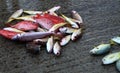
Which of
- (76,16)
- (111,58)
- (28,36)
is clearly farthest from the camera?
(76,16)

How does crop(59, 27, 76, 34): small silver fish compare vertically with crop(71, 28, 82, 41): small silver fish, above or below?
above

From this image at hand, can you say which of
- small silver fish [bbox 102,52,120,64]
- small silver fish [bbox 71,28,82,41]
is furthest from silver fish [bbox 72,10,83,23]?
small silver fish [bbox 102,52,120,64]

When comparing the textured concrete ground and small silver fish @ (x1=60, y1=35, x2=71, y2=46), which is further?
small silver fish @ (x1=60, y1=35, x2=71, y2=46)

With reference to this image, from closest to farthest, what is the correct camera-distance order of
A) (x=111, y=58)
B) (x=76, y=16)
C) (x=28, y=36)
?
(x=111, y=58) < (x=28, y=36) < (x=76, y=16)

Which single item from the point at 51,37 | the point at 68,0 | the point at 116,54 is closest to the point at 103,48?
the point at 116,54

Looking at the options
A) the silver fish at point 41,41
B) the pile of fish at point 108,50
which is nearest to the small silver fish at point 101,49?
the pile of fish at point 108,50

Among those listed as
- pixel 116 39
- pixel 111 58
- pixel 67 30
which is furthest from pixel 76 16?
pixel 111 58

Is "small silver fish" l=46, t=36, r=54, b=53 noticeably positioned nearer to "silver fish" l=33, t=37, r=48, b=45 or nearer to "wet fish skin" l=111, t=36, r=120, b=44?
"silver fish" l=33, t=37, r=48, b=45

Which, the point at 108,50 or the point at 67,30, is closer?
the point at 108,50

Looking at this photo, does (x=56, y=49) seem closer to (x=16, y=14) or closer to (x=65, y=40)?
(x=65, y=40)
